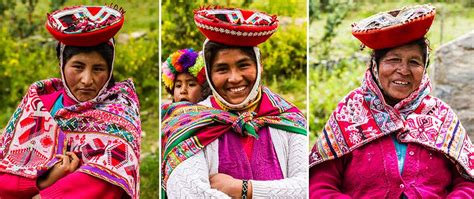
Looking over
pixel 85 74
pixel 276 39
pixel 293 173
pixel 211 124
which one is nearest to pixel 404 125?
pixel 293 173

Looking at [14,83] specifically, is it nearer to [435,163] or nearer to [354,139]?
[354,139]

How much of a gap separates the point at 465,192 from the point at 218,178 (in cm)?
119

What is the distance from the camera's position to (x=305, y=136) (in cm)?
409

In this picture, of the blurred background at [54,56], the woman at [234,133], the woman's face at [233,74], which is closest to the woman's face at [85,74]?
the blurred background at [54,56]

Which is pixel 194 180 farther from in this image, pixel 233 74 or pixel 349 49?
pixel 349 49

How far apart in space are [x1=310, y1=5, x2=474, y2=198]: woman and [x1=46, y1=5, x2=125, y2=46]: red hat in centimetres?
123

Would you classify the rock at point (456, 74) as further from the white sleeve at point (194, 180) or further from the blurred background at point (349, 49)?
the white sleeve at point (194, 180)

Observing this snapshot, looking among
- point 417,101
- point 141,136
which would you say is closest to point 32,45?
point 141,136

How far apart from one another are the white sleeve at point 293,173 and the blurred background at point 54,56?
2.25 feet

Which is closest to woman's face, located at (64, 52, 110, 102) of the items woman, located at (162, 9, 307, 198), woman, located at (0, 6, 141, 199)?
woman, located at (0, 6, 141, 199)

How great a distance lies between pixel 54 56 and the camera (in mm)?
4227

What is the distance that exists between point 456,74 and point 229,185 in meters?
1.33

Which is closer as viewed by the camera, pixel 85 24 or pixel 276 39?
pixel 85 24

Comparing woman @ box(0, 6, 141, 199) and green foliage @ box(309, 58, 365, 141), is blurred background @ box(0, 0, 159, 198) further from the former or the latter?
green foliage @ box(309, 58, 365, 141)
